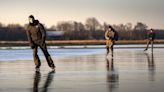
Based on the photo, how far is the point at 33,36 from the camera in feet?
66.5

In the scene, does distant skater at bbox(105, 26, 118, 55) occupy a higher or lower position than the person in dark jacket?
lower

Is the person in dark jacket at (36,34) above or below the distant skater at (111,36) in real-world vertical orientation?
above

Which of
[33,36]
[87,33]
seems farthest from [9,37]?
[33,36]

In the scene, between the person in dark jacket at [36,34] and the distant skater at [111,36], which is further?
the distant skater at [111,36]

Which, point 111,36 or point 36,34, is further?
point 111,36

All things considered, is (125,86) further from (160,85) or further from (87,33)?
(87,33)

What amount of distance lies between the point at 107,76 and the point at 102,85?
9.39 ft

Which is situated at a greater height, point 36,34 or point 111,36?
point 36,34

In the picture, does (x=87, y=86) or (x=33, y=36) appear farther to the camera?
(x=33, y=36)

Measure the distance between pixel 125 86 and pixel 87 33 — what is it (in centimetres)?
16542

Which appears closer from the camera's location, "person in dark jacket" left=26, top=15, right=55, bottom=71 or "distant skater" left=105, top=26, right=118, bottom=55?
"person in dark jacket" left=26, top=15, right=55, bottom=71

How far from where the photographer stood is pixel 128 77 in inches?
623

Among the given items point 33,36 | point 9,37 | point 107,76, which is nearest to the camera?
point 107,76

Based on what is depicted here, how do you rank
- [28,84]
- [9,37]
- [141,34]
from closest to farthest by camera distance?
1. [28,84]
2. [9,37]
3. [141,34]
